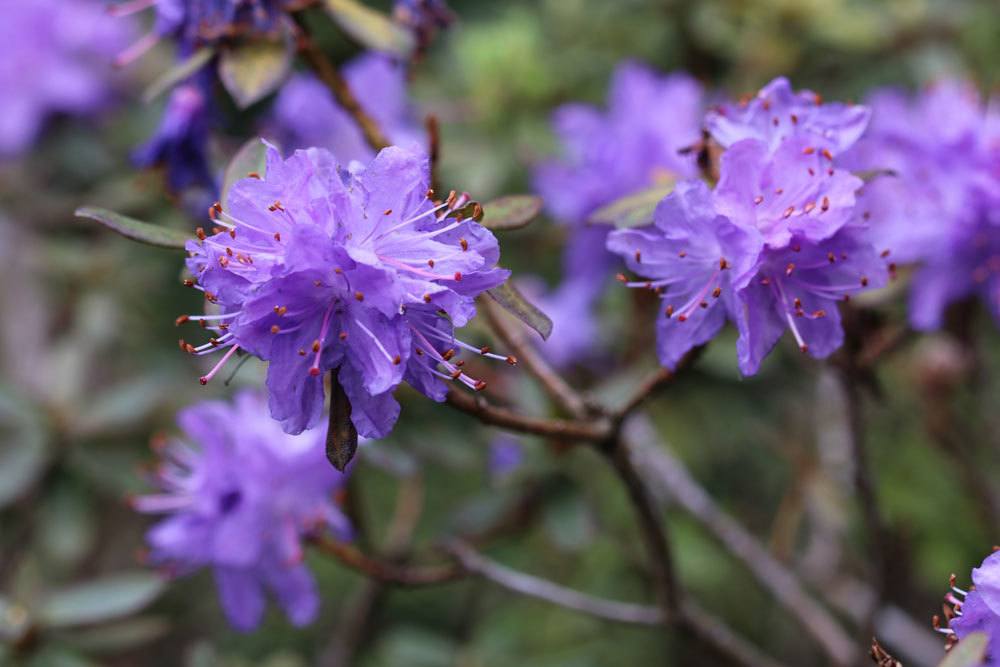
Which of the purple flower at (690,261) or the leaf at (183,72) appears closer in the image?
the purple flower at (690,261)

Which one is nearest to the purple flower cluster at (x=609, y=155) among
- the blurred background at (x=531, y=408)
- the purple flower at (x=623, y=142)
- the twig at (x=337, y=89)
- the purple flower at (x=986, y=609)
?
the purple flower at (x=623, y=142)

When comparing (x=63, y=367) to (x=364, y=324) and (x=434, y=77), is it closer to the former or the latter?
(x=434, y=77)

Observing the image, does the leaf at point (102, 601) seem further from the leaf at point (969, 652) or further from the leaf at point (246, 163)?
the leaf at point (969, 652)

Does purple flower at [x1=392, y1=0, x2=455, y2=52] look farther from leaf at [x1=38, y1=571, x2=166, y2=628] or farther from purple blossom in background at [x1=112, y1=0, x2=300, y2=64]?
leaf at [x1=38, y1=571, x2=166, y2=628]

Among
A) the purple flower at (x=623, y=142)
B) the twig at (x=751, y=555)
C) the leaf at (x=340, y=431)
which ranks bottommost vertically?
the twig at (x=751, y=555)

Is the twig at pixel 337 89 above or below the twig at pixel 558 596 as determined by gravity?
above
